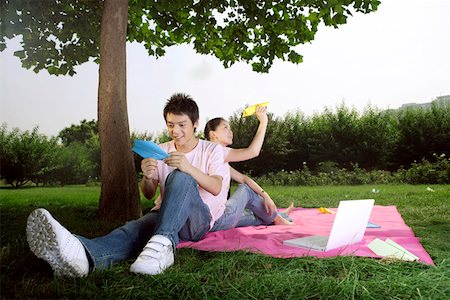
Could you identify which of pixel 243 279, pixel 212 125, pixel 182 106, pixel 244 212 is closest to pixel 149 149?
pixel 182 106

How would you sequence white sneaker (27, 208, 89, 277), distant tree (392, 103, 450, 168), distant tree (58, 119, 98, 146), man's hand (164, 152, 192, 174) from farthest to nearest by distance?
distant tree (392, 103, 450, 168), distant tree (58, 119, 98, 146), man's hand (164, 152, 192, 174), white sneaker (27, 208, 89, 277)

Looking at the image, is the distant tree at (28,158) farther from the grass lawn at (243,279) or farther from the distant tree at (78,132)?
the grass lawn at (243,279)

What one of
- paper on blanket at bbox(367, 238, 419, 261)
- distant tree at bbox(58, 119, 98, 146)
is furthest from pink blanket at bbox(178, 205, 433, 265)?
distant tree at bbox(58, 119, 98, 146)

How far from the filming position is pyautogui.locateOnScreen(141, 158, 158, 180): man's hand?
1.70 metres

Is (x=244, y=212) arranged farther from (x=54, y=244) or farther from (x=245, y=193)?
(x=54, y=244)

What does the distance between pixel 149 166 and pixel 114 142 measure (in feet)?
3.22

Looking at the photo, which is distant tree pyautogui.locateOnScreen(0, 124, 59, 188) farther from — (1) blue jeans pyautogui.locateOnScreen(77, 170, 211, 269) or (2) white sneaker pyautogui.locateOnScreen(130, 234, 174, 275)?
(2) white sneaker pyautogui.locateOnScreen(130, 234, 174, 275)

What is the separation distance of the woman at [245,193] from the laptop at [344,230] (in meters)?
0.29

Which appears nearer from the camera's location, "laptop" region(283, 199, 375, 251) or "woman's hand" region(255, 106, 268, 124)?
"laptop" region(283, 199, 375, 251)

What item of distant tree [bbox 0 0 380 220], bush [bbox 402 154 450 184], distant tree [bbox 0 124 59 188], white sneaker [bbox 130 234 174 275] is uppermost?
Result: distant tree [bbox 0 0 380 220]

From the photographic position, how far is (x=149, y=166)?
5.61ft

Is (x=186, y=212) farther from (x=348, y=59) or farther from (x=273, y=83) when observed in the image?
(x=348, y=59)

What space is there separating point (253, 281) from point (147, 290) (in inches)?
11.5

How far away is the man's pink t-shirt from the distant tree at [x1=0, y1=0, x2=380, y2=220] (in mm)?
835
